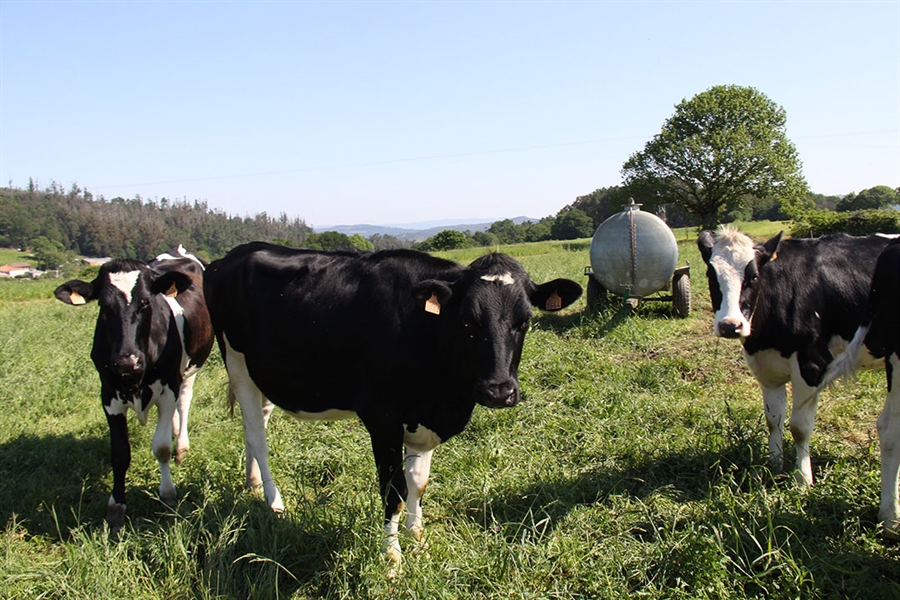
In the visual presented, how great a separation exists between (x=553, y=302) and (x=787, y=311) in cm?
216

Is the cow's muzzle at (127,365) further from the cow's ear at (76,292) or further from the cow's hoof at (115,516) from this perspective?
the cow's hoof at (115,516)

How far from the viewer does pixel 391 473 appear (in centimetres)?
375

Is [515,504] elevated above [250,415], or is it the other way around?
[250,415]

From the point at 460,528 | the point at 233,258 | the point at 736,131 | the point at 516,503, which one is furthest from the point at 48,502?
the point at 736,131

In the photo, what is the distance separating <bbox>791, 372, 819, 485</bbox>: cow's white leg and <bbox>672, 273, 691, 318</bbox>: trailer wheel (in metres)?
5.74

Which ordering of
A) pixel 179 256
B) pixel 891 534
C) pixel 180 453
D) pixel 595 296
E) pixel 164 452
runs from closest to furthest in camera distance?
pixel 891 534 → pixel 164 452 → pixel 180 453 → pixel 179 256 → pixel 595 296

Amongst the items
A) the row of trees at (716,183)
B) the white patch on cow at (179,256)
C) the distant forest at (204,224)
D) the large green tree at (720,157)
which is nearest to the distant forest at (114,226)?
the distant forest at (204,224)

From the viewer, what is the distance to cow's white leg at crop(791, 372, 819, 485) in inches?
178

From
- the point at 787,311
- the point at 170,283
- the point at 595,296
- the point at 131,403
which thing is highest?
the point at 170,283

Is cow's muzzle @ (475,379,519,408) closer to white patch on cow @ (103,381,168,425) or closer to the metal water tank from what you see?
white patch on cow @ (103,381,168,425)

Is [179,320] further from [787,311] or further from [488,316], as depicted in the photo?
[787,311]

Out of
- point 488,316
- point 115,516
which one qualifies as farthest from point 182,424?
point 488,316

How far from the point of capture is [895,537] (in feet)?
11.7

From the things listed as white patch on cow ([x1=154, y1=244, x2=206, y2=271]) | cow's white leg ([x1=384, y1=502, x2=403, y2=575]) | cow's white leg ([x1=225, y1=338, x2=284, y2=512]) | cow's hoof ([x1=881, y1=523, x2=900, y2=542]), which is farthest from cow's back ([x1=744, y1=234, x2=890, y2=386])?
white patch on cow ([x1=154, y1=244, x2=206, y2=271])
